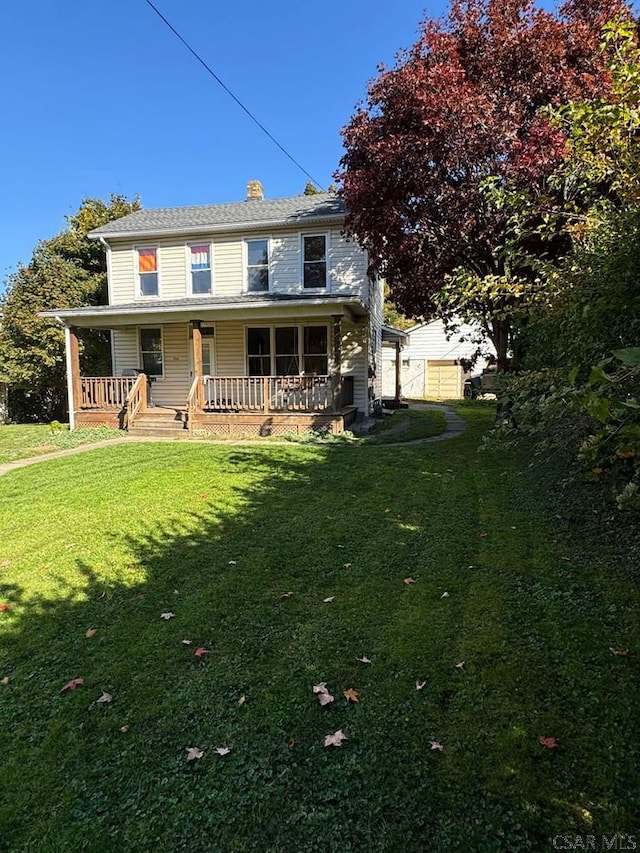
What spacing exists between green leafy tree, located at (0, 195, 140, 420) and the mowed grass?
1421 cm

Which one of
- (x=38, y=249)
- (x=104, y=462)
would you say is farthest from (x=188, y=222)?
(x=104, y=462)

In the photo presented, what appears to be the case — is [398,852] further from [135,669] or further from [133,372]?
[133,372]

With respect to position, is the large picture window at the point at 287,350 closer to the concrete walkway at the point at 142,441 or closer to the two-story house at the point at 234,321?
the two-story house at the point at 234,321

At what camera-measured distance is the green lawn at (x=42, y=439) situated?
1063 centimetres

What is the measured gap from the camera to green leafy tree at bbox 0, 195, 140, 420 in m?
17.6

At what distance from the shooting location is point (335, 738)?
232cm

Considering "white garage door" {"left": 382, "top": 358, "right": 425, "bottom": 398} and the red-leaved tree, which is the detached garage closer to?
"white garage door" {"left": 382, "top": 358, "right": 425, "bottom": 398}

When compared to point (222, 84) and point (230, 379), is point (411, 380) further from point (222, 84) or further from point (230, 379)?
point (222, 84)

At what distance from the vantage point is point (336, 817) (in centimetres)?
192

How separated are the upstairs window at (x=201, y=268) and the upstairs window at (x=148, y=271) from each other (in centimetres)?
130

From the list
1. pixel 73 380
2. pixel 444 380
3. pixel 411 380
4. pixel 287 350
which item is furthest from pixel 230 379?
pixel 444 380

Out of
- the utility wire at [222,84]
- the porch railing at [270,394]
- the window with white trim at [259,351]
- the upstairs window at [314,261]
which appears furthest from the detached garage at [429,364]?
the porch railing at [270,394]

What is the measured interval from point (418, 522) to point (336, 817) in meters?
3.62

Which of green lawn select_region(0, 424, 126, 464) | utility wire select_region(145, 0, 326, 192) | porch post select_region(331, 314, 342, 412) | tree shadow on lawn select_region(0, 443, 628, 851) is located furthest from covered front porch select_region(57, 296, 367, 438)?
tree shadow on lawn select_region(0, 443, 628, 851)
